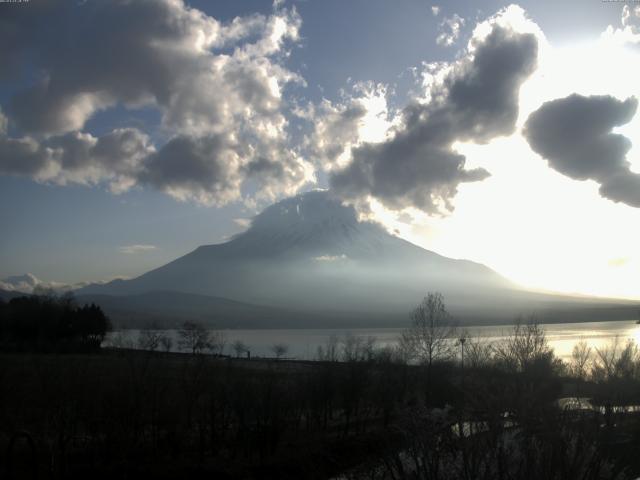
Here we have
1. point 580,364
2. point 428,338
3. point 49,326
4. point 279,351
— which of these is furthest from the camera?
point 279,351

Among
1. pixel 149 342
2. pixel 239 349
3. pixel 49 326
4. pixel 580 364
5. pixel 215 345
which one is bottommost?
pixel 239 349

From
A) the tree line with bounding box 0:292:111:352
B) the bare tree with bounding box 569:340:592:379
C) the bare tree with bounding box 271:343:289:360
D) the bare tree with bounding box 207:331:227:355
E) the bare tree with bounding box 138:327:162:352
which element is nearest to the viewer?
the bare tree with bounding box 569:340:592:379

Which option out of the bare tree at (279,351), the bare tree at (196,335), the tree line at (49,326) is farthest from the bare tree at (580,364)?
the bare tree at (196,335)

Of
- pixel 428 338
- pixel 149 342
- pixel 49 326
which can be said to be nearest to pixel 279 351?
pixel 49 326

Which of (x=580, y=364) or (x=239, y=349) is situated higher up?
(x=580, y=364)

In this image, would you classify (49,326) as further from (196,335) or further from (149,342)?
(149,342)

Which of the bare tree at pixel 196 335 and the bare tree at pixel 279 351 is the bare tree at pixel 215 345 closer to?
the bare tree at pixel 196 335

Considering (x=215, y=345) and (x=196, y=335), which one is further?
(x=215, y=345)

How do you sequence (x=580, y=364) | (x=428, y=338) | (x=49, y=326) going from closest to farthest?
1. (x=580, y=364)
2. (x=428, y=338)
3. (x=49, y=326)

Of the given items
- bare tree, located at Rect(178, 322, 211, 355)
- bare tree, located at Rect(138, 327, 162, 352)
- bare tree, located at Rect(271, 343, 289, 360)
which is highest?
bare tree, located at Rect(138, 327, 162, 352)

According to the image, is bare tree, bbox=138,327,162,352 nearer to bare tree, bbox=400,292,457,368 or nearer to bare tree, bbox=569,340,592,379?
bare tree, bbox=400,292,457,368

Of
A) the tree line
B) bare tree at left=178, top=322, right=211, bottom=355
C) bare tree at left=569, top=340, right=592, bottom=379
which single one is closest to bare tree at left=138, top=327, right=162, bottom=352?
the tree line

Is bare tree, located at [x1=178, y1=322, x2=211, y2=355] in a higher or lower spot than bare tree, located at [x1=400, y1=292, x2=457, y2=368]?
lower

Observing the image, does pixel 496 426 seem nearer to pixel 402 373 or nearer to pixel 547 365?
pixel 402 373
